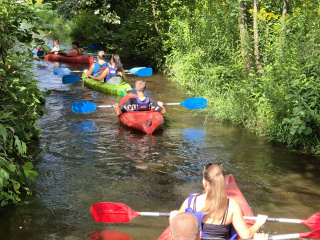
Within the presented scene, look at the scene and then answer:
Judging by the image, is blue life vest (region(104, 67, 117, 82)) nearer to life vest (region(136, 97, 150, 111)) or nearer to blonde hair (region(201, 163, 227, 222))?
life vest (region(136, 97, 150, 111))

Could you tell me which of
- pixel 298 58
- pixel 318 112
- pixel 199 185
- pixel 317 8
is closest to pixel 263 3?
pixel 317 8

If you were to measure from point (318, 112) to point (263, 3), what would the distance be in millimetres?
3253

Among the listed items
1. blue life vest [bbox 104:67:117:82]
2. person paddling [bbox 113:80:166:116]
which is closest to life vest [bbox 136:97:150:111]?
person paddling [bbox 113:80:166:116]

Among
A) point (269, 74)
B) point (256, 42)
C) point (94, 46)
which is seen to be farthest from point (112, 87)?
point (94, 46)

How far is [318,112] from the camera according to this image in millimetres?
6484

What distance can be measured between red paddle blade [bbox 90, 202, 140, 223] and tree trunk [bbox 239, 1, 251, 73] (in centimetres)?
486

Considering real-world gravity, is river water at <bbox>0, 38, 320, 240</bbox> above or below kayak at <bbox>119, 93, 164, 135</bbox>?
below

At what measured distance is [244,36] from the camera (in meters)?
8.47

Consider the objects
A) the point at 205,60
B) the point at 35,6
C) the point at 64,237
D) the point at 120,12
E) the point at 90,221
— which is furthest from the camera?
the point at 120,12

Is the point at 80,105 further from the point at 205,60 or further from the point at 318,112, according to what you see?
the point at 318,112

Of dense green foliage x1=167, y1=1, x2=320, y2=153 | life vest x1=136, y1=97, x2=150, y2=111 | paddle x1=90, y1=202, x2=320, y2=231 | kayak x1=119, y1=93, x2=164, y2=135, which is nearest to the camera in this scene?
paddle x1=90, y1=202, x2=320, y2=231

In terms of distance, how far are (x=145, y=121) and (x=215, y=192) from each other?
171 inches

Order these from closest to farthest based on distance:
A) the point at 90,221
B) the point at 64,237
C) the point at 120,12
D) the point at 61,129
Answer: the point at 64,237 < the point at 90,221 < the point at 61,129 < the point at 120,12

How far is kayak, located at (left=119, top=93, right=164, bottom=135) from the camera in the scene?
24.9 feet
